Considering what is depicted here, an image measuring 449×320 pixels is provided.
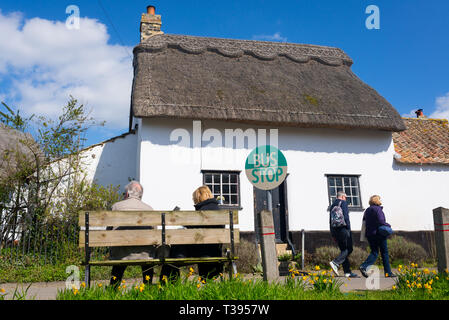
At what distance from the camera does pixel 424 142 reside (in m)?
11.4

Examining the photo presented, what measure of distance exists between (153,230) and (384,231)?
440 centimetres

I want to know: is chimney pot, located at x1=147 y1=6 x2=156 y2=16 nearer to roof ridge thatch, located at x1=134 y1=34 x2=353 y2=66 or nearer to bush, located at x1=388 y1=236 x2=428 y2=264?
roof ridge thatch, located at x1=134 y1=34 x2=353 y2=66

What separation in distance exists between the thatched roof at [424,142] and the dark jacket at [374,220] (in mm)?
4001

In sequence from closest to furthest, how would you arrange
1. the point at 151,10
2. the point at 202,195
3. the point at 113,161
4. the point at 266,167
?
the point at 202,195 < the point at 266,167 < the point at 113,161 < the point at 151,10

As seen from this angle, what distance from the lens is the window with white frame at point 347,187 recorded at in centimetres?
970

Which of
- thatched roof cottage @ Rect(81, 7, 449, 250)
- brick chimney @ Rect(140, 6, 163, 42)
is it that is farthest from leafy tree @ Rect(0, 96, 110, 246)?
brick chimney @ Rect(140, 6, 163, 42)

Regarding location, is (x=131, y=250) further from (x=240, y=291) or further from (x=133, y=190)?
(x=240, y=291)

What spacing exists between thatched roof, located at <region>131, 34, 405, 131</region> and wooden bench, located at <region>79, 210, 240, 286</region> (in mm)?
4852

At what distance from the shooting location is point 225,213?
424cm

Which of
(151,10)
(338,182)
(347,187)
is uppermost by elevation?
(151,10)

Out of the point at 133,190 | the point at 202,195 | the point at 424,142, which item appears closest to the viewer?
the point at 133,190

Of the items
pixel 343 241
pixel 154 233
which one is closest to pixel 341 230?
pixel 343 241

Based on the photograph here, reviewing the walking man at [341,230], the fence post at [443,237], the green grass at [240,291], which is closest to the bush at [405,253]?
the walking man at [341,230]
